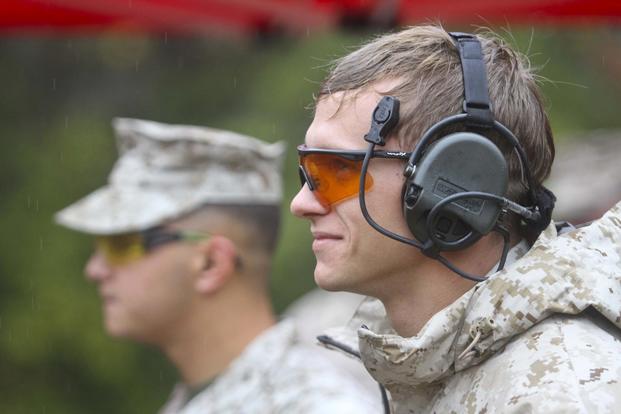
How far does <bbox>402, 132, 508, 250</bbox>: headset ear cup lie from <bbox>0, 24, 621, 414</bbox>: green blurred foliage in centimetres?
544

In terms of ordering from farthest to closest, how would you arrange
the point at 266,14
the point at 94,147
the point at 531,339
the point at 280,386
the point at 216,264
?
the point at 94,147
the point at 266,14
the point at 216,264
the point at 280,386
the point at 531,339

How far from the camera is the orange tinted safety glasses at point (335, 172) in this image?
81.6 inches

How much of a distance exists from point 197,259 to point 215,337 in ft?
0.98

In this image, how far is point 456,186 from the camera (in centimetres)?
201

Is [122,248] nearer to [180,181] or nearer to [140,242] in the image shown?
[140,242]

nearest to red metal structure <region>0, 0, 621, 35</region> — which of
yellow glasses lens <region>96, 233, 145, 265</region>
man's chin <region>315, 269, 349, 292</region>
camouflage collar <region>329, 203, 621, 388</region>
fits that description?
yellow glasses lens <region>96, 233, 145, 265</region>

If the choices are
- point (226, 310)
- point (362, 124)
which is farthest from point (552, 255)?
point (226, 310)

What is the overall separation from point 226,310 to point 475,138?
6.58 ft

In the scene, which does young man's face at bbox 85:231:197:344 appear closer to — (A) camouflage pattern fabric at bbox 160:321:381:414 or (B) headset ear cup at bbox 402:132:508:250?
(A) camouflage pattern fabric at bbox 160:321:381:414

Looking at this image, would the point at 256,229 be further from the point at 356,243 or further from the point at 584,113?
the point at 584,113

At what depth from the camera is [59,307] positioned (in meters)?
8.37

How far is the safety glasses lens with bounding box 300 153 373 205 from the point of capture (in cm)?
209

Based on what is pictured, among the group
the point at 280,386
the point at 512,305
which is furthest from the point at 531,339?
the point at 280,386

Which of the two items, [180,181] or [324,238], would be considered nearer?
[324,238]
